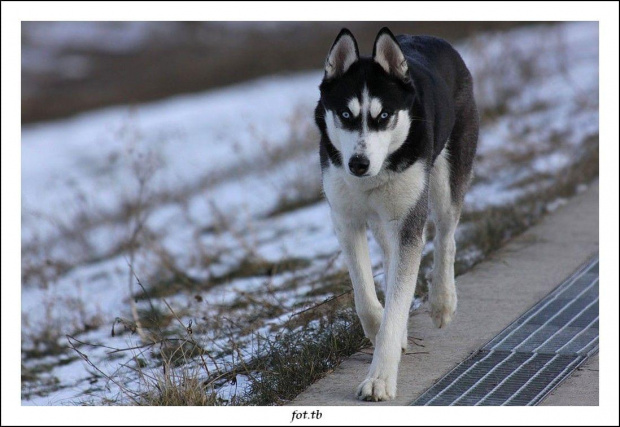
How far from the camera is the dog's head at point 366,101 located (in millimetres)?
4156

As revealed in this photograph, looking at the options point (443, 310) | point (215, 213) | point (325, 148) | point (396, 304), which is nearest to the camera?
point (396, 304)

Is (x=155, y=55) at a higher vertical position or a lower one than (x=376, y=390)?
higher

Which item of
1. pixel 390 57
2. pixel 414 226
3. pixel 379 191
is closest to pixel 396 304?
pixel 414 226

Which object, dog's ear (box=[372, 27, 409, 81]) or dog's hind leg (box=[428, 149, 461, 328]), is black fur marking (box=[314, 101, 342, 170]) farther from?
dog's hind leg (box=[428, 149, 461, 328])

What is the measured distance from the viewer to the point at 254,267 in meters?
7.96

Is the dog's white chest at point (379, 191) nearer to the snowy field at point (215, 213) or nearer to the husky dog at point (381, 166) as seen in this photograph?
the husky dog at point (381, 166)

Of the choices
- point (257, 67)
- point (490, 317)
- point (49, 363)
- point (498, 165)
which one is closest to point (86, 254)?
point (49, 363)

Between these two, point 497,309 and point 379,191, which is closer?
point 379,191

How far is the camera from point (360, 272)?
14.9ft

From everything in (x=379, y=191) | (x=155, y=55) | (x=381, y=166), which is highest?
(x=155, y=55)

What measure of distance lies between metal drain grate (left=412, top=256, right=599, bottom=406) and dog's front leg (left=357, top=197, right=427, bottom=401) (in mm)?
181

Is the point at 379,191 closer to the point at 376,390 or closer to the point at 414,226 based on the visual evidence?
the point at 414,226

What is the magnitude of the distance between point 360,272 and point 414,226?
341mm

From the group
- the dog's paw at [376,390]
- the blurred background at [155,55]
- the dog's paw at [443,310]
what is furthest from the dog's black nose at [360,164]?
the blurred background at [155,55]
